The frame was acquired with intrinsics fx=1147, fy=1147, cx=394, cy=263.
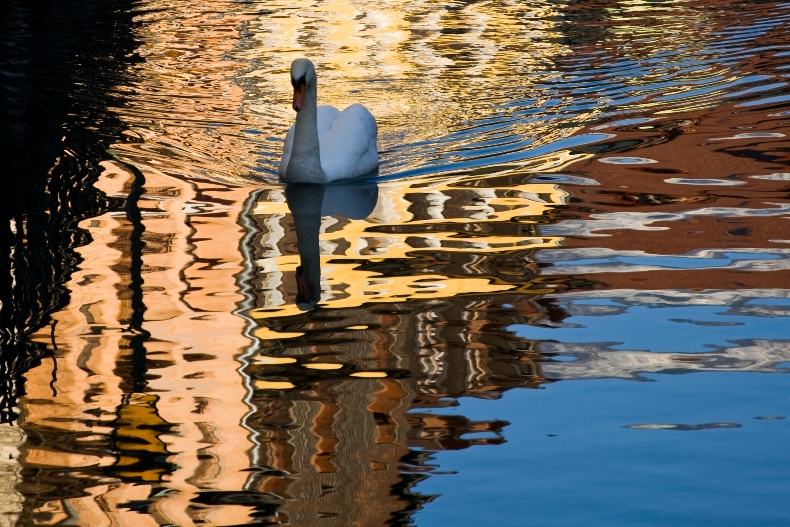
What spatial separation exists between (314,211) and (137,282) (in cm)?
171

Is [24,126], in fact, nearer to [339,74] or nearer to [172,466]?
[339,74]

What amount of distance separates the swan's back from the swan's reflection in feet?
0.38

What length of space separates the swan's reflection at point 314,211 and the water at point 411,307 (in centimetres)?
3

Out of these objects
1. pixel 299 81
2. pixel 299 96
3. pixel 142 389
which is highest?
pixel 299 81

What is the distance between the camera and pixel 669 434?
14.1 feet

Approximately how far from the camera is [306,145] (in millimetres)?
7871

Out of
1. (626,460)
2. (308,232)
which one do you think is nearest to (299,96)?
(308,232)

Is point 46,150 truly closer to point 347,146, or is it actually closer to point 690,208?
point 347,146

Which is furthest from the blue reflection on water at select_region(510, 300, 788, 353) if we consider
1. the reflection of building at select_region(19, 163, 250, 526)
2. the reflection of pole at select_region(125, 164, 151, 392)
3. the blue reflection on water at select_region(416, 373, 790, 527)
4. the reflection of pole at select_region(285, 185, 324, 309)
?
the reflection of pole at select_region(125, 164, 151, 392)

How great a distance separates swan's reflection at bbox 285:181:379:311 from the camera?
5992 mm

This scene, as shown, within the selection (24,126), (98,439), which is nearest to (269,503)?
(98,439)

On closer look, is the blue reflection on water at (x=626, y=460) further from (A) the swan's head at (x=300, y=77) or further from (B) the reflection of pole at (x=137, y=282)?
(A) the swan's head at (x=300, y=77)

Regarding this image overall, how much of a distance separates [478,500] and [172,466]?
1.12m

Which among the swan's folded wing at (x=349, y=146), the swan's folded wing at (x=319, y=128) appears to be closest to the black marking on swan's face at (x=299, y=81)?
the swan's folded wing at (x=319, y=128)
